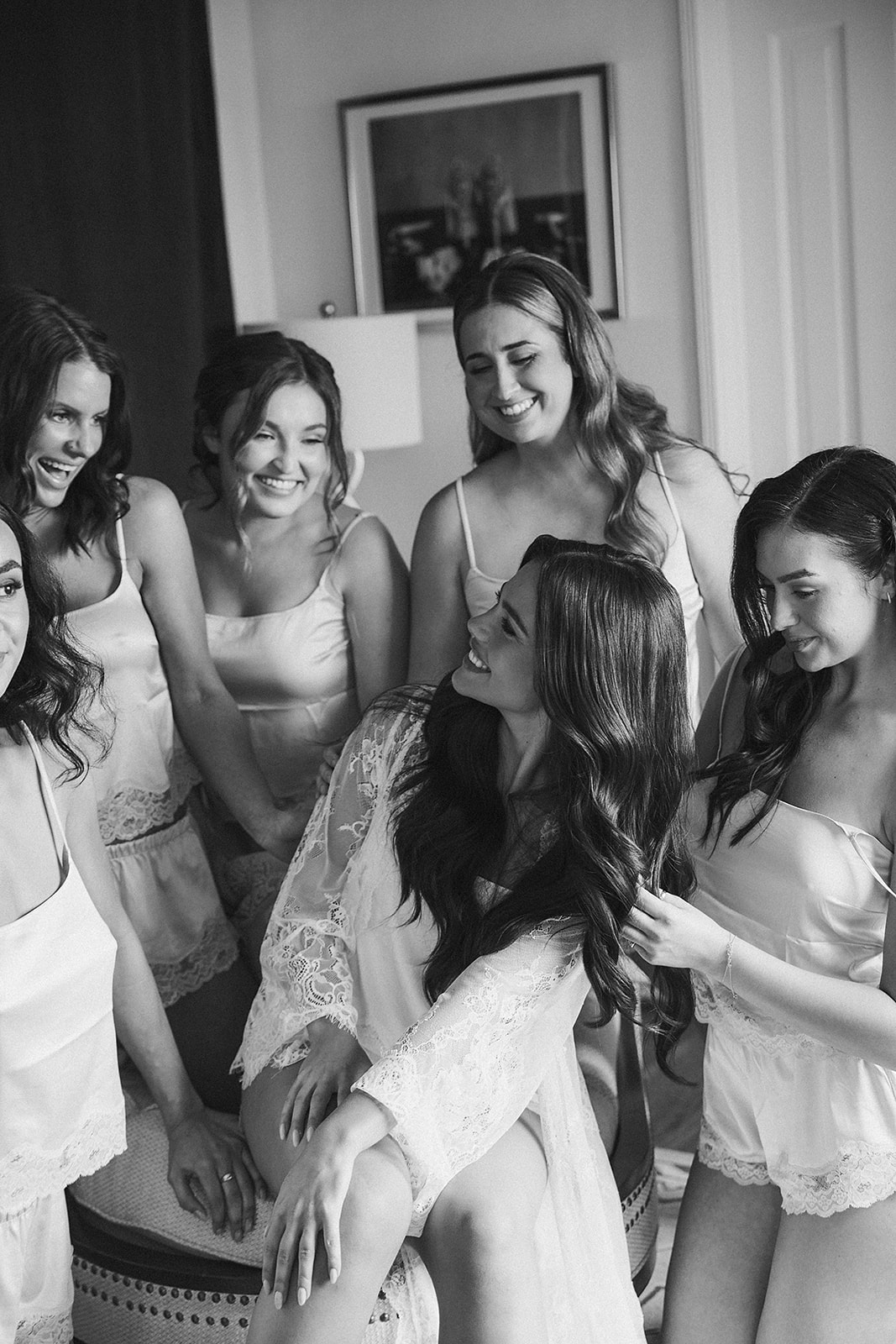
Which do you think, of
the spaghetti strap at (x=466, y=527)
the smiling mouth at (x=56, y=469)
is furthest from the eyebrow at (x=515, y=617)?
the smiling mouth at (x=56, y=469)

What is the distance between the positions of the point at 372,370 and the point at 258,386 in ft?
5.34

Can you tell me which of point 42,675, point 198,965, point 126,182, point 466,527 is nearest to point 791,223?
point 126,182

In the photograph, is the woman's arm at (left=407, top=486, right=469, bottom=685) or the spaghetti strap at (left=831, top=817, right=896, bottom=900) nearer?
the spaghetti strap at (left=831, top=817, right=896, bottom=900)

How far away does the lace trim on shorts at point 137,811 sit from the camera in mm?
→ 2148

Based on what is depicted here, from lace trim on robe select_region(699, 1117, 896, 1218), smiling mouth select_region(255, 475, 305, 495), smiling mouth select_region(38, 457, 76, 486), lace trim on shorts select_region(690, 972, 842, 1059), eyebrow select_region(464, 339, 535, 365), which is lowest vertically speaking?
lace trim on robe select_region(699, 1117, 896, 1218)

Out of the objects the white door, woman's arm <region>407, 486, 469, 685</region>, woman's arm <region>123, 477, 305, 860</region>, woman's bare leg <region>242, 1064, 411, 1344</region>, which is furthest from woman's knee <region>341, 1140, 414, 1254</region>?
the white door

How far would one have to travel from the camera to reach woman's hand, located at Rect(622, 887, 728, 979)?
5.16 feet

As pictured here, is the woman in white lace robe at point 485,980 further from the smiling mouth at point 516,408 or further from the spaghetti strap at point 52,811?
the smiling mouth at point 516,408

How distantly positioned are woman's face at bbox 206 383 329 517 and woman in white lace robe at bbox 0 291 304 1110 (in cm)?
14

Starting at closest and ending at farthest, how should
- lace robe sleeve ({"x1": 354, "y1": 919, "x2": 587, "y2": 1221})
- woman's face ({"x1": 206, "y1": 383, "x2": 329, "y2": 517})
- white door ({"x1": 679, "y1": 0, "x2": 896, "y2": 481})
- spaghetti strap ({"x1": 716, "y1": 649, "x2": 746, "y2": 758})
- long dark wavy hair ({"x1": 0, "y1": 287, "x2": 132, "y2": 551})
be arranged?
1. lace robe sleeve ({"x1": 354, "y1": 919, "x2": 587, "y2": 1221})
2. spaghetti strap ({"x1": 716, "y1": 649, "x2": 746, "y2": 758})
3. long dark wavy hair ({"x1": 0, "y1": 287, "x2": 132, "y2": 551})
4. woman's face ({"x1": 206, "y1": 383, "x2": 329, "y2": 517})
5. white door ({"x1": 679, "y1": 0, "x2": 896, "y2": 481})

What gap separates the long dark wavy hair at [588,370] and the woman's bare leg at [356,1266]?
1.02 m

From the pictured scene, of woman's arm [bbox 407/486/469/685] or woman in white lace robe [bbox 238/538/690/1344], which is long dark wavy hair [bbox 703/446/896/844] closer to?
woman in white lace robe [bbox 238/538/690/1344]

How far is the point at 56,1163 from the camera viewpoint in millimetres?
1640

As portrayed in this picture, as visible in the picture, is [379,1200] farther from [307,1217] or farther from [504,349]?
[504,349]
